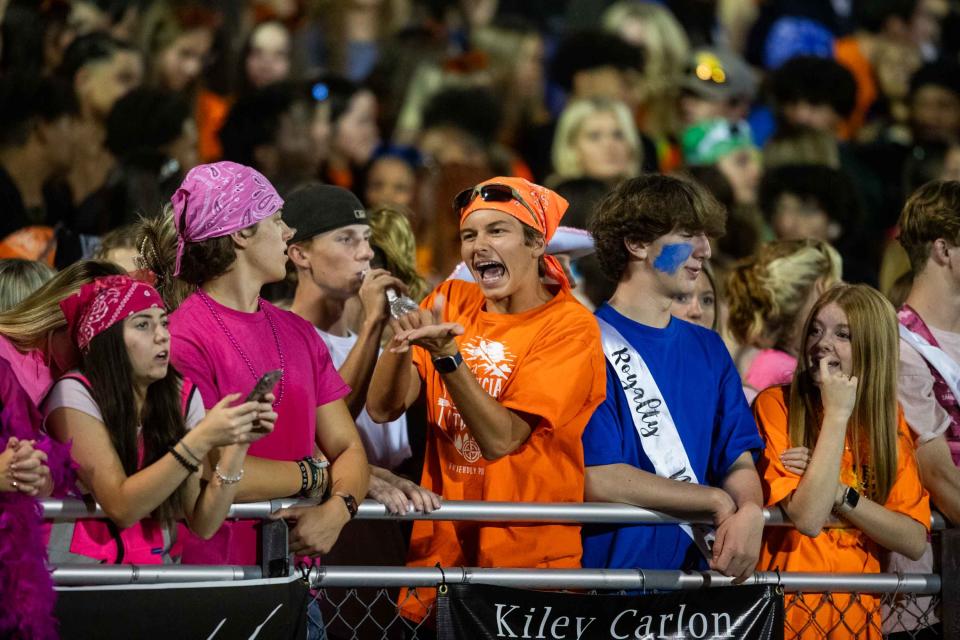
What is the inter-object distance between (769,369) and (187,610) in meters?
3.14

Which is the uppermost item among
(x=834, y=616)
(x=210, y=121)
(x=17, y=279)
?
(x=17, y=279)

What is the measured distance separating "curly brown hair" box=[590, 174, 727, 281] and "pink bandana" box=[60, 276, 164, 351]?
64.4 inches

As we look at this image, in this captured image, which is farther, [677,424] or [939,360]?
[939,360]

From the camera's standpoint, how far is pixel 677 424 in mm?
5000

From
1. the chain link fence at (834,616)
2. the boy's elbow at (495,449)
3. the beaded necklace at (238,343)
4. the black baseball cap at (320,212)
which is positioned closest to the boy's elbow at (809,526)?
the chain link fence at (834,616)

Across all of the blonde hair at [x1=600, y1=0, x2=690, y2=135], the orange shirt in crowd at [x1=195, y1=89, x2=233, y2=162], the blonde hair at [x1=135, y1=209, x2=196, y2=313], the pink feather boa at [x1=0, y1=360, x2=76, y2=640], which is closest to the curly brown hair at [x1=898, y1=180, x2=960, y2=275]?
the blonde hair at [x1=135, y1=209, x2=196, y2=313]

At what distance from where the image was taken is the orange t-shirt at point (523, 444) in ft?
15.7

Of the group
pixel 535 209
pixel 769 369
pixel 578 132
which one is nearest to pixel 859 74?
pixel 578 132

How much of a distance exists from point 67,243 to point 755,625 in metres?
3.52

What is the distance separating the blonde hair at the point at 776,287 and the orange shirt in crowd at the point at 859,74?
5.54m

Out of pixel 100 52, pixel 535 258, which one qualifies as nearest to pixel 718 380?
pixel 535 258

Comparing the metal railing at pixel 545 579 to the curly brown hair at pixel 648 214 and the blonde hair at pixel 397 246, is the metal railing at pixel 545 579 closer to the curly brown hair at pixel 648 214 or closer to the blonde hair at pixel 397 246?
the curly brown hair at pixel 648 214

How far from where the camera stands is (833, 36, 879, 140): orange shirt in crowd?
12.0 m

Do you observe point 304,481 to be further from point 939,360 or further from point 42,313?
Answer: point 939,360
